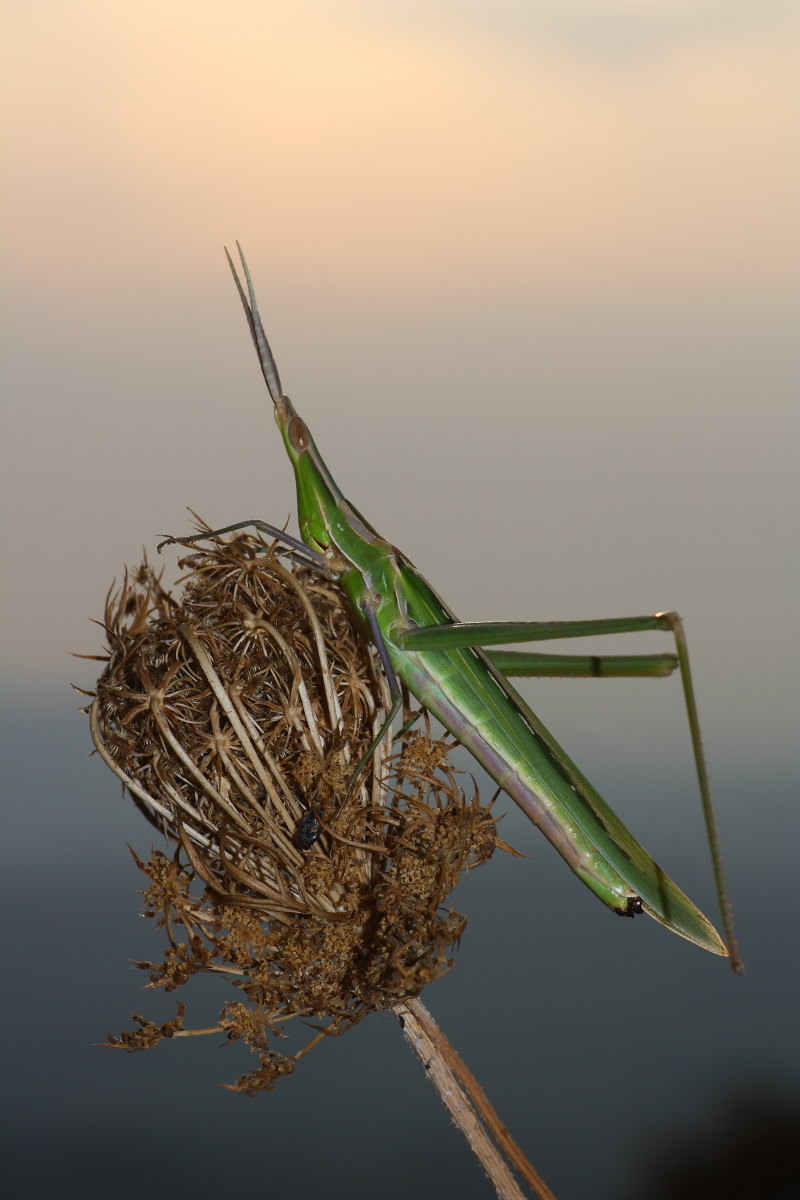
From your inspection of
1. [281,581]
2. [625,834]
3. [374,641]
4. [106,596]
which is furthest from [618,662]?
[106,596]

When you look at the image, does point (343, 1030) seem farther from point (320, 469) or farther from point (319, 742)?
point (320, 469)

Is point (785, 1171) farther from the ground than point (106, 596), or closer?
closer

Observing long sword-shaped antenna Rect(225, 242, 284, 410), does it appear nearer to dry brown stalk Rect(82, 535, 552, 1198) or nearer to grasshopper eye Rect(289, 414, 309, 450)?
grasshopper eye Rect(289, 414, 309, 450)

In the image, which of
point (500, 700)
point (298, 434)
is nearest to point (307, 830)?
point (500, 700)

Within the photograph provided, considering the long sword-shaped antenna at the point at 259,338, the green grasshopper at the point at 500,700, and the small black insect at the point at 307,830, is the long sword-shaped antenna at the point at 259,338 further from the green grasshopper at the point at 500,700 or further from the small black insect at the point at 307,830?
the small black insect at the point at 307,830

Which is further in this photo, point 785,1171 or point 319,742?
point 785,1171

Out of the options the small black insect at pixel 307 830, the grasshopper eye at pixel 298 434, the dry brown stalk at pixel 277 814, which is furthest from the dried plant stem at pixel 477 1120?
the grasshopper eye at pixel 298 434

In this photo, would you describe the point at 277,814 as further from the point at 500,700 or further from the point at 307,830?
the point at 500,700

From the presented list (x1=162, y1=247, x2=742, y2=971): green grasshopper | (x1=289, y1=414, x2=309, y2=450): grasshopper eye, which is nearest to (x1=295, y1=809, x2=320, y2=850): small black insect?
(x1=162, y1=247, x2=742, y2=971): green grasshopper

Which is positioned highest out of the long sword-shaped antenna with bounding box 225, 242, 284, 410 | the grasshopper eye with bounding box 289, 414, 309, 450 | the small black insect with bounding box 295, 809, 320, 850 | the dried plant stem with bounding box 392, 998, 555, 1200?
the long sword-shaped antenna with bounding box 225, 242, 284, 410
